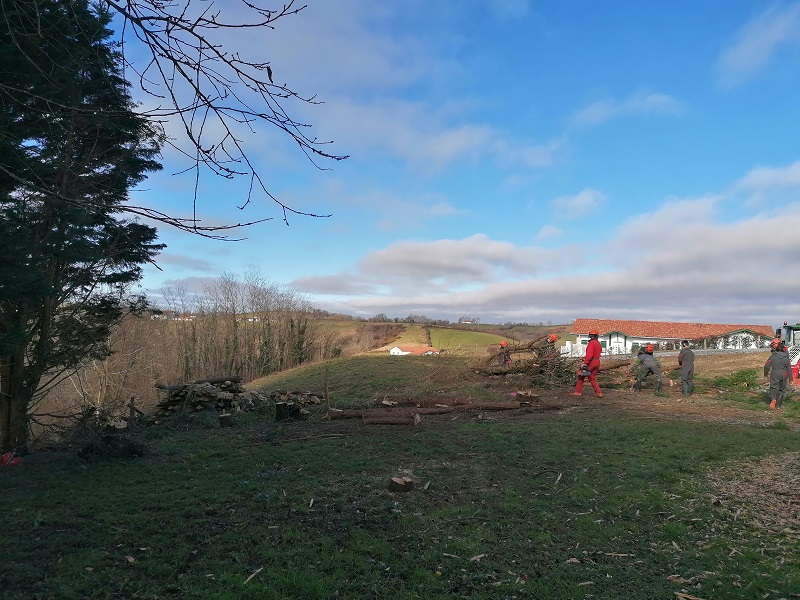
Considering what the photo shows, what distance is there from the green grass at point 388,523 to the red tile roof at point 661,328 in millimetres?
51369

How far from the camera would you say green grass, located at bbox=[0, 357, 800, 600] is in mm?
4125

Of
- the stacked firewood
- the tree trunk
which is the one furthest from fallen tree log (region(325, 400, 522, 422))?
the tree trunk

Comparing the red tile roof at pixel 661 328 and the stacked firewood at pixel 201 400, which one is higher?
the red tile roof at pixel 661 328

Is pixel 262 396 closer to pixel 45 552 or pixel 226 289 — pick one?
pixel 45 552

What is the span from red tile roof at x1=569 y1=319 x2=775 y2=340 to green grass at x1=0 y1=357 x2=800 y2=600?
51.4 metres

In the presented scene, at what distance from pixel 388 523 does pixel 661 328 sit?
6009cm

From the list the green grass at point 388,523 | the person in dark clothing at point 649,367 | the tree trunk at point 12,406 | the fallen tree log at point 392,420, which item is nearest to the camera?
the green grass at point 388,523

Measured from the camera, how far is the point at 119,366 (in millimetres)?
23453

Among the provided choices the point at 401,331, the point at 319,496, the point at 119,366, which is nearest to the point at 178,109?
the point at 319,496

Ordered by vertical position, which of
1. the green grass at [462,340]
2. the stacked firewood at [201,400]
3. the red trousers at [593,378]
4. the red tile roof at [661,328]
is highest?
the red tile roof at [661,328]

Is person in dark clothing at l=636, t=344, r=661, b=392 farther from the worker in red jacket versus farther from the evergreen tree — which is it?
the evergreen tree

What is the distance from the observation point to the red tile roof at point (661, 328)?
56844 millimetres

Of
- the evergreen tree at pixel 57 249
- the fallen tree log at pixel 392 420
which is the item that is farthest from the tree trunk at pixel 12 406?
the fallen tree log at pixel 392 420

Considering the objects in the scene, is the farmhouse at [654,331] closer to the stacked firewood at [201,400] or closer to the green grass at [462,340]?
the green grass at [462,340]
